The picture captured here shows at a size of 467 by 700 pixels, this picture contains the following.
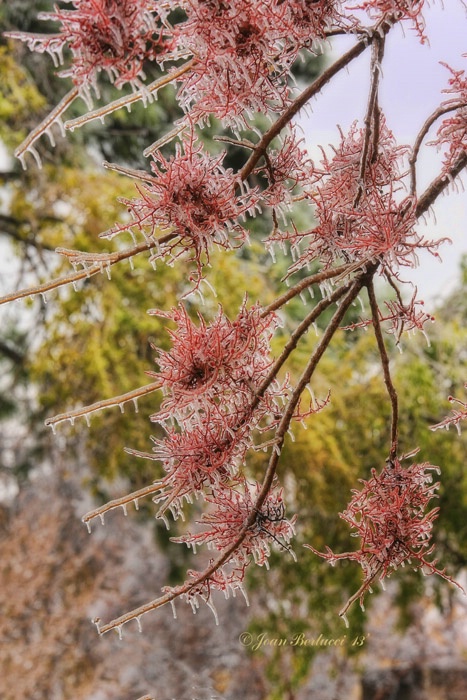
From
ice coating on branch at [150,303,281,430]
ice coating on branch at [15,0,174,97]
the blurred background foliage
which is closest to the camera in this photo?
Result: ice coating on branch at [15,0,174,97]

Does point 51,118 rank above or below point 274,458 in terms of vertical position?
above

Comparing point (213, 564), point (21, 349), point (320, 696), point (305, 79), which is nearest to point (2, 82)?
point (21, 349)

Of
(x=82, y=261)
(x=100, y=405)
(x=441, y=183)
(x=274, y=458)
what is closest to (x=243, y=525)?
(x=274, y=458)

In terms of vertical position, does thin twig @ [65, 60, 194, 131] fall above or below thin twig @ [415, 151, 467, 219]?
above

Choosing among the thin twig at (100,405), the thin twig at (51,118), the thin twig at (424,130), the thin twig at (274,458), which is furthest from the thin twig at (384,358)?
the thin twig at (51,118)

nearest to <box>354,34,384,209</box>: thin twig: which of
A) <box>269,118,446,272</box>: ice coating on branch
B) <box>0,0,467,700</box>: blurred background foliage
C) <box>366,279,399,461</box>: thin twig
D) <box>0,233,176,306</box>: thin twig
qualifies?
<box>269,118,446,272</box>: ice coating on branch

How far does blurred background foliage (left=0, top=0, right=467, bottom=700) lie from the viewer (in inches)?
94.5

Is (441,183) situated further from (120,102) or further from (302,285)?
(120,102)

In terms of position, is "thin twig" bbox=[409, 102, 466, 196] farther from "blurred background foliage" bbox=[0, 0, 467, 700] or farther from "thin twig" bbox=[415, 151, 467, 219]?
"blurred background foliage" bbox=[0, 0, 467, 700]

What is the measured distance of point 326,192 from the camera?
855mm

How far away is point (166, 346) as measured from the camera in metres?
2.47

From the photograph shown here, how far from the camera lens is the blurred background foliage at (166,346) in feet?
7.88

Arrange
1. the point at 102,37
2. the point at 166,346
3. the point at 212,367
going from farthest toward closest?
the point at 166,346 → the point at 212,367 → the point at 102,37

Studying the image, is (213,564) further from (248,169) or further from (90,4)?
(90,4)
